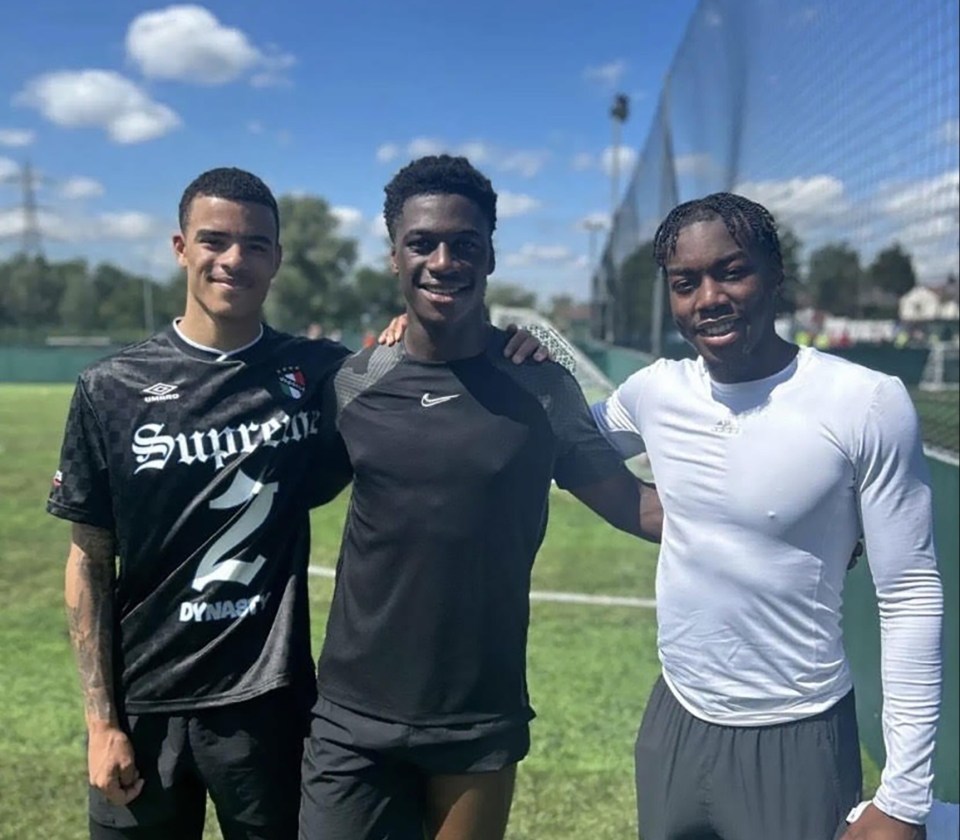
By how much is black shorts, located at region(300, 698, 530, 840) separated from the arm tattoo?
56 cm

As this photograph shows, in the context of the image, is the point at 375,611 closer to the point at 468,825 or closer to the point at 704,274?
the point at 468,825

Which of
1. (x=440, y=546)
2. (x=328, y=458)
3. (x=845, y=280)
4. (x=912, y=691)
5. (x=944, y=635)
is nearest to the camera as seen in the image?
(x=912, y=691)

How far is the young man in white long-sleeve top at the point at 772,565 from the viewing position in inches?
69.9

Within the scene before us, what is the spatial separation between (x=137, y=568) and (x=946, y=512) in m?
2.76

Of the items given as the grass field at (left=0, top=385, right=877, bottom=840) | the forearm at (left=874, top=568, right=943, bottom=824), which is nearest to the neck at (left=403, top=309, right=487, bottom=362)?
the forearm at (left=874, top=568, right=943, bottom=824)

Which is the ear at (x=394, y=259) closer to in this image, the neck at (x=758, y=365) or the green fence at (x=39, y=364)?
the neck at (x=758, y=365)

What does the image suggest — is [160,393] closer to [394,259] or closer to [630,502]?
[394,259]

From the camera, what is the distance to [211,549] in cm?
226

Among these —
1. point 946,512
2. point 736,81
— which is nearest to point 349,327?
point 736,81

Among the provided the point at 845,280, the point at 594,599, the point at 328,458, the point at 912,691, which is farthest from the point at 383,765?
the point at 845,280

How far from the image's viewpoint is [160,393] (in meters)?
2.28

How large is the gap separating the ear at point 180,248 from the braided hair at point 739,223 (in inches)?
48.2

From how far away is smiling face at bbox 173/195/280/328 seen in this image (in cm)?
236

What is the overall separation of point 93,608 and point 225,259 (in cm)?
91
